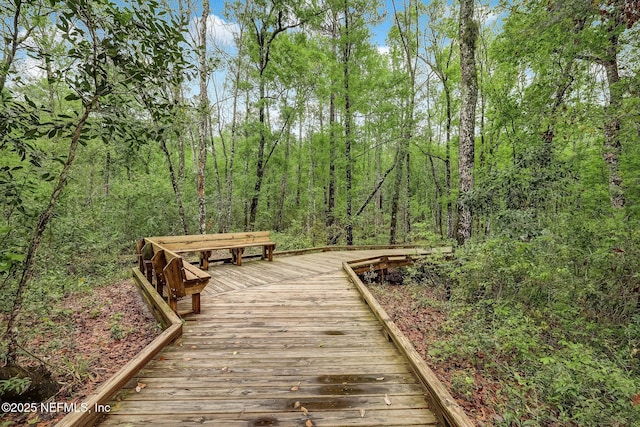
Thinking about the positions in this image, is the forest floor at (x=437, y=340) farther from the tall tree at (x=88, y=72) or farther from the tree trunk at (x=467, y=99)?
the tall tree at (x=88, y=72)

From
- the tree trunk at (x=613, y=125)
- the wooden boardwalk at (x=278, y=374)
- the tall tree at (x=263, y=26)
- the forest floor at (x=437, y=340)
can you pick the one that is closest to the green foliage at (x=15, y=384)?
the wooden boardwalk at (x=278, y=374)

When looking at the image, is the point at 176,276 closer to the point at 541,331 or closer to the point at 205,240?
the point at 205,240

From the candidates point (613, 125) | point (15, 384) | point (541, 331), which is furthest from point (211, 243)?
point (613, 125)

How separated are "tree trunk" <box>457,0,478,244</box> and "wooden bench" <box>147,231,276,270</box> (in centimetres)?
564

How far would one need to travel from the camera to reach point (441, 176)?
26344 mm

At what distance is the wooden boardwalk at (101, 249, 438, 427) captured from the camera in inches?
93.4

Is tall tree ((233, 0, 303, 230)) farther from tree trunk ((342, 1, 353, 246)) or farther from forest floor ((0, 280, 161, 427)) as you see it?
forest floor ((0, 280, 161, 427))

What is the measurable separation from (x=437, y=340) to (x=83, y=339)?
576 centimetres

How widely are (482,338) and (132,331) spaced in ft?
18.8

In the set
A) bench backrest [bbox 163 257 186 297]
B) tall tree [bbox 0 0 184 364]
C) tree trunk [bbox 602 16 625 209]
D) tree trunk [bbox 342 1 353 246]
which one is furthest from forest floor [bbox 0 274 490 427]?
tree trunk [bbox 342 1 353 246]

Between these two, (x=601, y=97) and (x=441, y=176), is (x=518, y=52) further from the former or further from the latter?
(x=441, y=176)

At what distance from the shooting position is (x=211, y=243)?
754cm

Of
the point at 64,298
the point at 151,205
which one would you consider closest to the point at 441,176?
the point at 151,205

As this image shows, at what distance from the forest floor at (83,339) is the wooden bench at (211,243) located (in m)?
1.36
